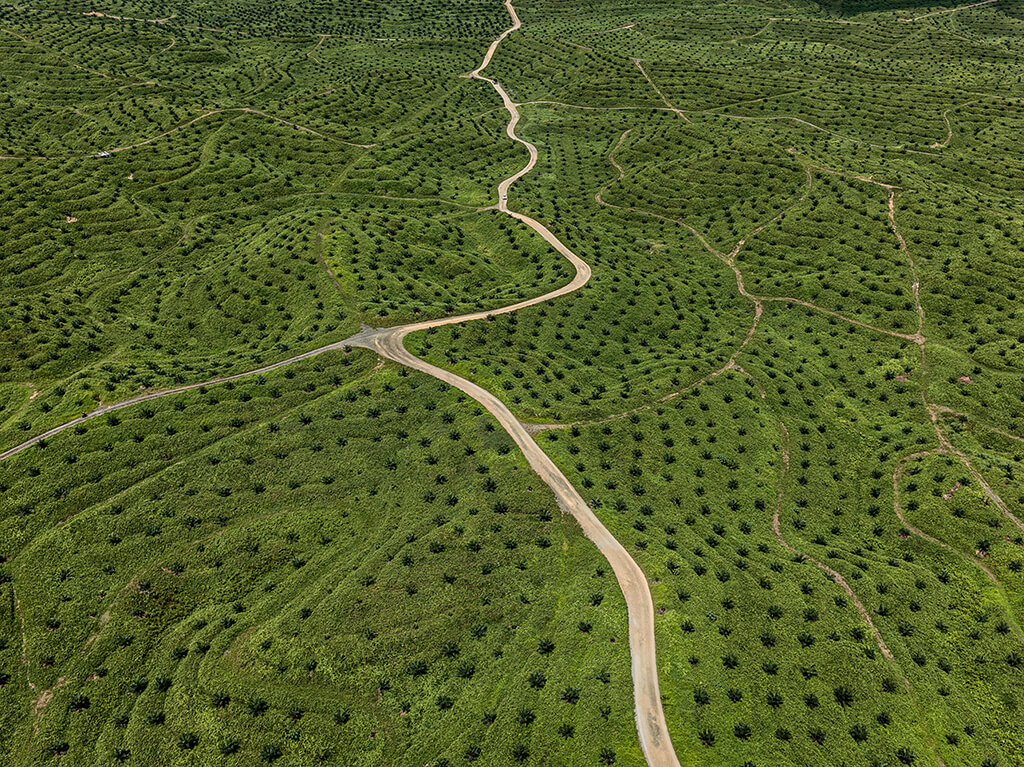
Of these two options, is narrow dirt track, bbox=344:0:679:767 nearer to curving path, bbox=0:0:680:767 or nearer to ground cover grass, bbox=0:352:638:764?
curving path, bbox=0:0:680:767

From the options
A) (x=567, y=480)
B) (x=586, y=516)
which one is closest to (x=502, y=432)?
(x=567, y=480)

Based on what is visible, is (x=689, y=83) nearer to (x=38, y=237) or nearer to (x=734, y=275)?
(x=734, y=275)

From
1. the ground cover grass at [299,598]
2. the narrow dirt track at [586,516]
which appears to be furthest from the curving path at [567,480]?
the ground cover grass at [299,598]

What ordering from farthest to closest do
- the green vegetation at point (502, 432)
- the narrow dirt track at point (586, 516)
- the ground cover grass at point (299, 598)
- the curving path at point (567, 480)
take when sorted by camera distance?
the green vegetation at point (502, 432) → the ground cover grass at point (299, 598) → the curving path at point (567, 480) → the narrow dirt track at point (586, 516)

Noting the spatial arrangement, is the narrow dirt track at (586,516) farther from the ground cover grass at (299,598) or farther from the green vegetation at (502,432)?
the ground cover grass at (299,598)

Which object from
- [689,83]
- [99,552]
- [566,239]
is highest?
[689,83]

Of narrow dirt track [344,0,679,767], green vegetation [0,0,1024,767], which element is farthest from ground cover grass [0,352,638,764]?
narrow dirt track [344,0,679,767]

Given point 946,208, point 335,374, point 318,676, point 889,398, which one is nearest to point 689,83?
point 946,208
